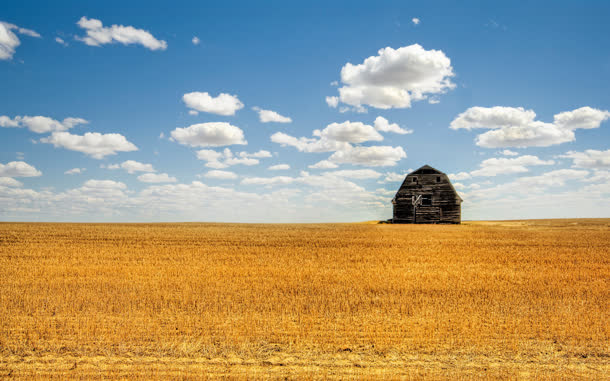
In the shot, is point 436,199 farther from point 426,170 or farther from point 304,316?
point 304,316

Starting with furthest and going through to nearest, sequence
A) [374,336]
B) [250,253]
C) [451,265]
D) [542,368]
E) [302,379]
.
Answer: [250,253] < [451,265] < [374,336] < [542,368] < [302,379]

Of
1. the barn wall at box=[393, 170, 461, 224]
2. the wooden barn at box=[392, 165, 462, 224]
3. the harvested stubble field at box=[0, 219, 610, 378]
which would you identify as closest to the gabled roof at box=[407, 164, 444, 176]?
the wooden barn at box=[392, 165, 462, 224]

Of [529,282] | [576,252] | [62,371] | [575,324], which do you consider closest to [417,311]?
[575,324]

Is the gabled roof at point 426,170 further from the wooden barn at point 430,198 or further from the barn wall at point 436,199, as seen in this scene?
the barn wall at point 436,199

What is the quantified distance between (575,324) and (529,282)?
17.2 feet

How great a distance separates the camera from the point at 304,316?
9.95 meters

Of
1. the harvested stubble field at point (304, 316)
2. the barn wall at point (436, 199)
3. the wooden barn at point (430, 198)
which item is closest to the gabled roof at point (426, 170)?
the wooden barn at point (430, 198)

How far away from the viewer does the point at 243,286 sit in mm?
13227

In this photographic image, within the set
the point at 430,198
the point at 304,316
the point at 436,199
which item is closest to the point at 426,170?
the point at 430,198

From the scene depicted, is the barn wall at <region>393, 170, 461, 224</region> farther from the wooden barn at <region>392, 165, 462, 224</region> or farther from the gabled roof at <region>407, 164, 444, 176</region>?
the gabled roof at <region>407, 164, 444, 176</region>

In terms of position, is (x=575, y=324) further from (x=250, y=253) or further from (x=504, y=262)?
(x=250, y=253)

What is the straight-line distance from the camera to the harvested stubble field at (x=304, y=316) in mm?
7098

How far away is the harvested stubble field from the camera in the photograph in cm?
710

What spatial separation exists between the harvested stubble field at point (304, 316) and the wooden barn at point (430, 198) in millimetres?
24416
